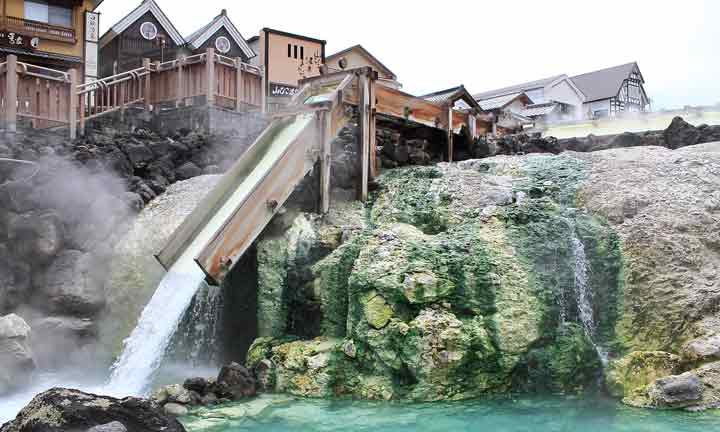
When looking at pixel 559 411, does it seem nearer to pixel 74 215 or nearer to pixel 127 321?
pixel 127 321

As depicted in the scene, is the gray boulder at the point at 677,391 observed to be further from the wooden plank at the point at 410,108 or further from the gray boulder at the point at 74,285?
the gray boulder at the point at 74,285

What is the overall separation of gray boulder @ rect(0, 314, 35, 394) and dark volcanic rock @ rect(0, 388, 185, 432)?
3154mm

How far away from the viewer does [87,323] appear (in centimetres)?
984

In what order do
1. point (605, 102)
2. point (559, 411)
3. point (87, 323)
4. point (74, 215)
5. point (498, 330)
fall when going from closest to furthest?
point (559, 411) → point (498, 330) → point (87, 323) → point (74, 215) → point (605, 102)

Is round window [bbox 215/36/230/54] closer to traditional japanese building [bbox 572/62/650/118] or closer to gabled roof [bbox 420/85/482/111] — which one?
gabled roof [bbox 420/85/482/111]

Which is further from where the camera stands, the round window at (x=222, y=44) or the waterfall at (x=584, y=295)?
the round window at (x=222, y=44)

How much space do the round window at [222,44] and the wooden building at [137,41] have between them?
161cm

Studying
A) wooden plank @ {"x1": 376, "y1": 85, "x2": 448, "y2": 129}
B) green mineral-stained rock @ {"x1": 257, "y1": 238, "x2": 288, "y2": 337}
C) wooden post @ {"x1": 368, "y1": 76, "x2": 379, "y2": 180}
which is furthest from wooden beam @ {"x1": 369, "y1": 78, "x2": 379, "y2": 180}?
green mineral-stained rock @ {"x1": 257, "y1": 238, "x2": 288, "y2": 337}

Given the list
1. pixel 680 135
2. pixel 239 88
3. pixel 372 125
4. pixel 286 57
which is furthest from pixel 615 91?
pixel 372 125

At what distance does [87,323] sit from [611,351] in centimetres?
725

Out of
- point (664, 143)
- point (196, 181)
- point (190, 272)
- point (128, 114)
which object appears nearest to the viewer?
point (190, 272)

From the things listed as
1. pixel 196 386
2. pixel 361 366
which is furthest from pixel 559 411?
pixel 196 386

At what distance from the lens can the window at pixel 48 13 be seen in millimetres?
24094

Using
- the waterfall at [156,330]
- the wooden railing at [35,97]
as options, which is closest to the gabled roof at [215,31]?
the wooden railing at [35,97]
